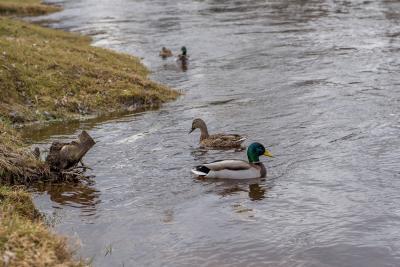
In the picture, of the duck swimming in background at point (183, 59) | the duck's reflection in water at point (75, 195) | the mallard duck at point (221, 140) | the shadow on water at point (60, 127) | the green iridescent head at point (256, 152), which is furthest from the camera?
the duck swimming in background at point (183, 59)

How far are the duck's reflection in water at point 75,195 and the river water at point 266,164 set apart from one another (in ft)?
0.14

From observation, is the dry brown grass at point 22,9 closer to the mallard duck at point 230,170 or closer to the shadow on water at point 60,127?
the shadow on water at point 60,127

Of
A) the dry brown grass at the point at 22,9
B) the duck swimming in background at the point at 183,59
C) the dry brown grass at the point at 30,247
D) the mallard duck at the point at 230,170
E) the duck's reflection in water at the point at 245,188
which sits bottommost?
the duck's reflection in water at the point at 245,188

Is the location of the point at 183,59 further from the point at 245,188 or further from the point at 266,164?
the point at 245,188

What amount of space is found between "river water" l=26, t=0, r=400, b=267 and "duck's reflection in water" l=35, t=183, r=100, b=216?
4cm

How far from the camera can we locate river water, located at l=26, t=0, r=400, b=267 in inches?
428

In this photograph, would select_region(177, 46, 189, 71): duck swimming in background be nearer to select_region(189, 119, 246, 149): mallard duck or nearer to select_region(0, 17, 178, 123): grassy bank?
select_region(0, 17, 178, 123): grassy bank

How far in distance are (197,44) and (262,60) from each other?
25.8 ft

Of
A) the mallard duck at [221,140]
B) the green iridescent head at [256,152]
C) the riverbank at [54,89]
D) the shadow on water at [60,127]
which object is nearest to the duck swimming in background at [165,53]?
the riverbank at [54,89]

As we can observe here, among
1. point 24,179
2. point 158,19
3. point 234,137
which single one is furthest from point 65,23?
point 24,179

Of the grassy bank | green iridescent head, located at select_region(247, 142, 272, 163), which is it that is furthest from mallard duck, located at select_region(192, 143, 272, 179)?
the grassy bank

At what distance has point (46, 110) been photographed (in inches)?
814

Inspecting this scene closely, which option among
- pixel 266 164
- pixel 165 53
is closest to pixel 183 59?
pixel 165 53

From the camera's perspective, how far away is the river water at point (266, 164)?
10.9 meters
